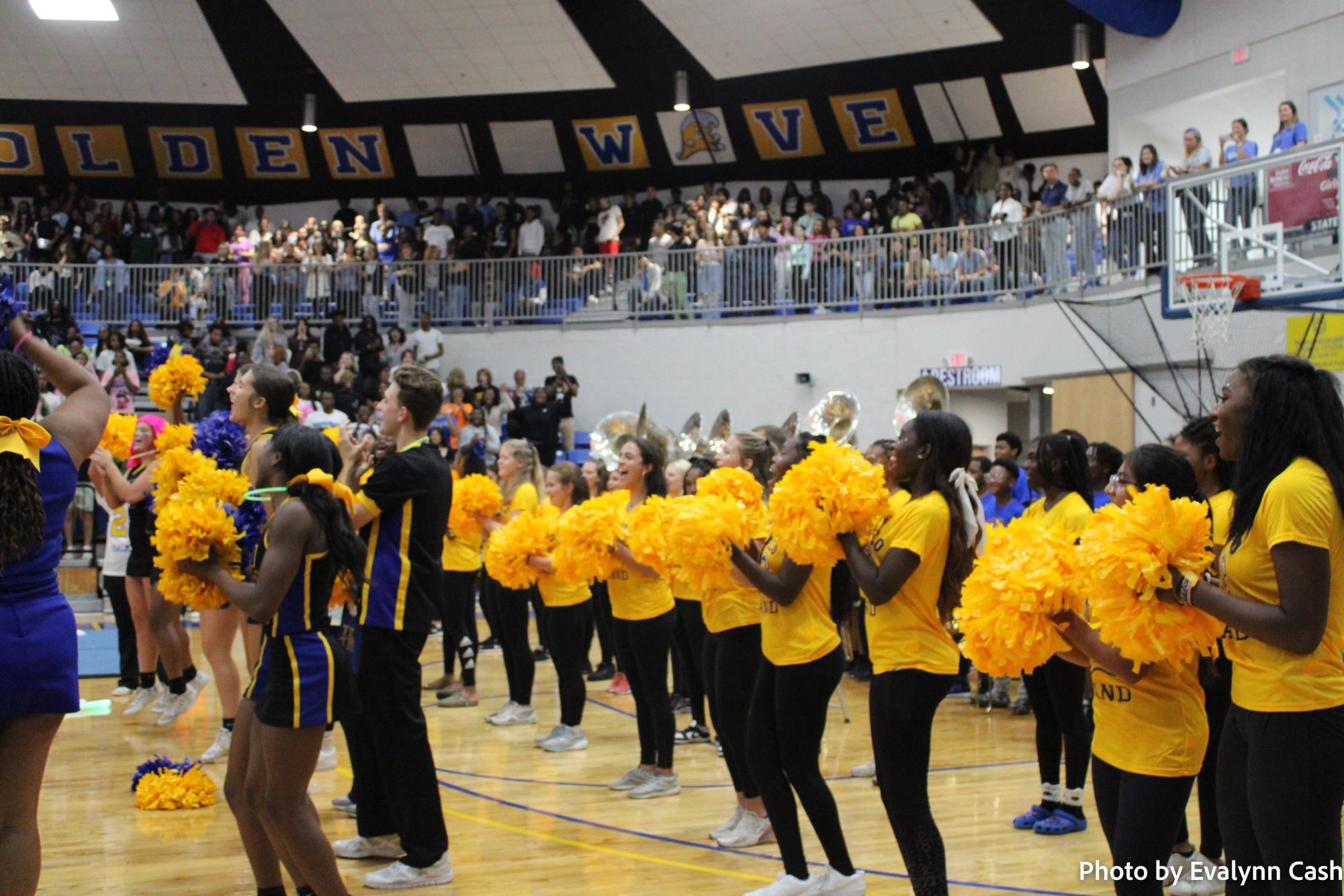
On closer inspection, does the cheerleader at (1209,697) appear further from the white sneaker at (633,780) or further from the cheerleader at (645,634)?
the white sneaker at (633,780)

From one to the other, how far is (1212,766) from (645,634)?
2.72 meters

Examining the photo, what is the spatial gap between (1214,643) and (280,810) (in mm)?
2680

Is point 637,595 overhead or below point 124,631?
overhead

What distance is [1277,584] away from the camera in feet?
9.09

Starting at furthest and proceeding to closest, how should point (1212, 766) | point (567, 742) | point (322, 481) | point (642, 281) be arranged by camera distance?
1. point (642, 281)
2. point (567, 742)
3. point (1212, 766)
4. point (322, 481)

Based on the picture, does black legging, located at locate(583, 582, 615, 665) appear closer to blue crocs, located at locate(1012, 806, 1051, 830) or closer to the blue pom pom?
the blue pom pom

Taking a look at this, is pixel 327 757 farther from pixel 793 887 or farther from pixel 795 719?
pixel 795 719

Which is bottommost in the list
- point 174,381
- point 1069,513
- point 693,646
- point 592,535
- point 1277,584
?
point 693,646

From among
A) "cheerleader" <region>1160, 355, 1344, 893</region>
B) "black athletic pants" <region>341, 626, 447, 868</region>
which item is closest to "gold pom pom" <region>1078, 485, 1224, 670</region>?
"cheerleader" <region>1160, 355, 1344, 893</region>

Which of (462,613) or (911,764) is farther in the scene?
(462,613)

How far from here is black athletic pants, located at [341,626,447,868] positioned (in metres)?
4.59

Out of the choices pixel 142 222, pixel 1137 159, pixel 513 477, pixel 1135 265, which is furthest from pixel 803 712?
pixel 142 222

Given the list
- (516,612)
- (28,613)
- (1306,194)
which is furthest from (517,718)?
(1306,194)

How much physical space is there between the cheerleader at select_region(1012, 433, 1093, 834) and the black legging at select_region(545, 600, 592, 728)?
261 centimetres
